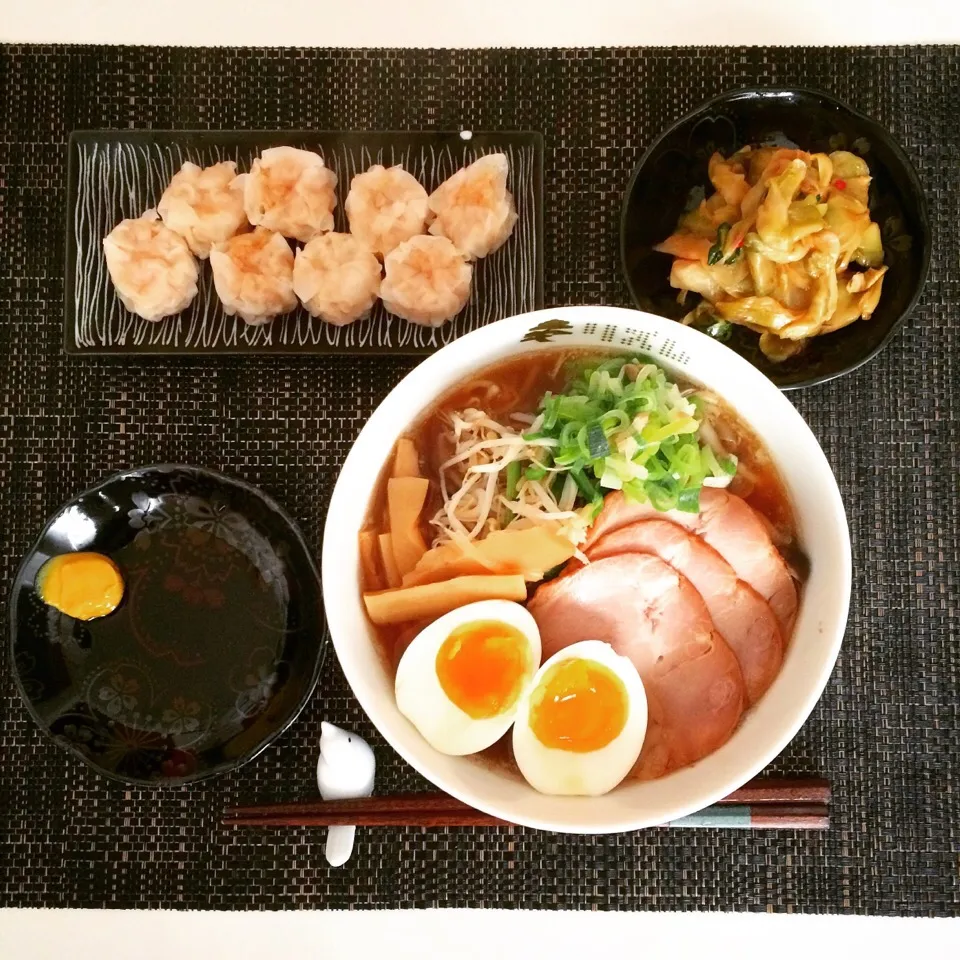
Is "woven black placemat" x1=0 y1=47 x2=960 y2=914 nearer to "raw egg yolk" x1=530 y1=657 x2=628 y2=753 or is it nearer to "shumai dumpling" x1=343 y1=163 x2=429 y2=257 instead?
"shumai dumpling" x1=343 y1=163 x2=429 y2=257

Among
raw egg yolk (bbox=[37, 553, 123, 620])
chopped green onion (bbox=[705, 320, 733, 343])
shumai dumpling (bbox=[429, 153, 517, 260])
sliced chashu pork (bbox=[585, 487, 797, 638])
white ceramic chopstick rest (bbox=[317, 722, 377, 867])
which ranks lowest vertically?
white ceramic chopstick rest (bbox=[317, 722, 377, 867])

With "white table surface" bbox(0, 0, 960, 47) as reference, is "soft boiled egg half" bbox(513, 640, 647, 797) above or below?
below

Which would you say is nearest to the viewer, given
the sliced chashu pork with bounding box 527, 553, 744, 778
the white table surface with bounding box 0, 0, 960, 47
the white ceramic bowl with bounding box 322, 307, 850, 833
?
the white ceramic bowl with bounding box 322, 307, 850, 833

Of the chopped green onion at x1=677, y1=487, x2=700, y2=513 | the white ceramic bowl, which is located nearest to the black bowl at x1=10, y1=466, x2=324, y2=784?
the white ceramic bowl

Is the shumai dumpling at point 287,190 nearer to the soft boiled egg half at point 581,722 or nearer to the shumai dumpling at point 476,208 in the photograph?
the shumai dumpling at point 476,208

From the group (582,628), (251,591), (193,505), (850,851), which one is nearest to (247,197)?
(193,505)

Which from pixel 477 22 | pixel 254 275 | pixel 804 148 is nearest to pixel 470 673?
pixel 254 275

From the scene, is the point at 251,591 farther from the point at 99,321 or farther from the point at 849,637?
the point at 849,637
